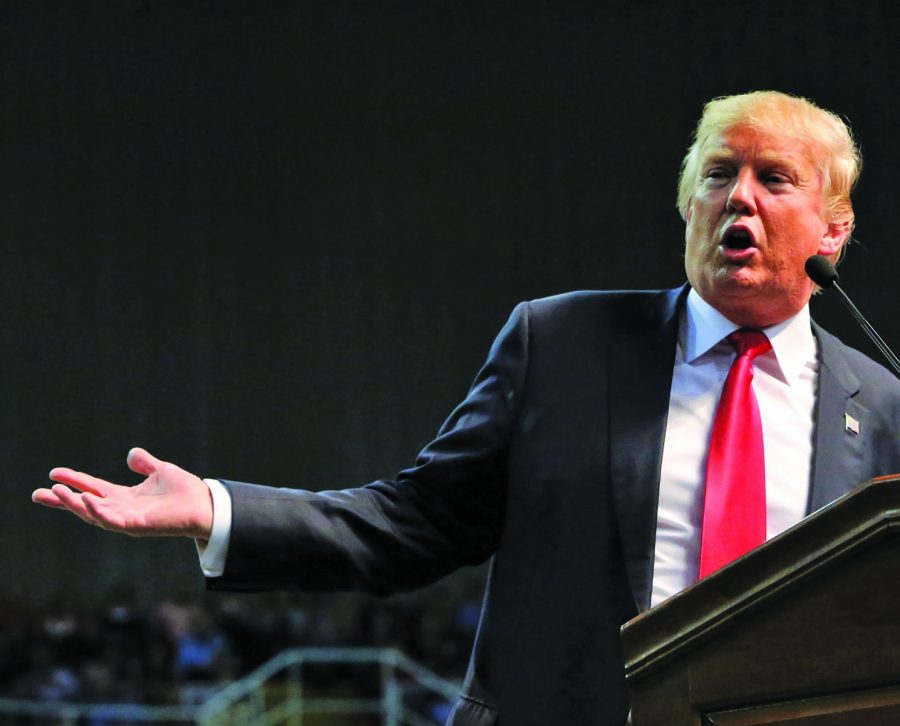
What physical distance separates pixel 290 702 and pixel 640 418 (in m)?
3.88

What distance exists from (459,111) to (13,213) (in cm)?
249

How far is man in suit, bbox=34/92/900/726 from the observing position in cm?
144

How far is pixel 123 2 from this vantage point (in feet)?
24.2

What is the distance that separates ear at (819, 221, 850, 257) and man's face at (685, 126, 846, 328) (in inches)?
1.9

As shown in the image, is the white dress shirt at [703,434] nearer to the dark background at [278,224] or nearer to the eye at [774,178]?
the eye at [774,178]

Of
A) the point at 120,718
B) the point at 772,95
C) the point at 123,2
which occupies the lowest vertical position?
the point at 120,718

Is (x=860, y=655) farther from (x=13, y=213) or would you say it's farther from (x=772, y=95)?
(x=13, y=213)

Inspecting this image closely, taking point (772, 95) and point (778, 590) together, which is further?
point (772, 95)

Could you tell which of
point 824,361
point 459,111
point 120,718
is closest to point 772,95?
point 824,361

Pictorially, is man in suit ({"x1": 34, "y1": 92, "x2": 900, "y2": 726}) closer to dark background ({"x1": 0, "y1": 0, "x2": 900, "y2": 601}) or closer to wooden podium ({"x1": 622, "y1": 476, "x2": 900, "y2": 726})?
wooden podium ({"x1": 622, "y1": 476, "x2": 900, "y2": 726})

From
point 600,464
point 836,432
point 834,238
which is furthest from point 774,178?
point 600,464

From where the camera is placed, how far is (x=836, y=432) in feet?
5.18

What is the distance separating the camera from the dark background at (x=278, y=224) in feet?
23.9

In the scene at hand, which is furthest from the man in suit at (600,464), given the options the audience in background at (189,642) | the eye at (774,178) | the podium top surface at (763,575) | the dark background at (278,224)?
the dark background at (278,224)
